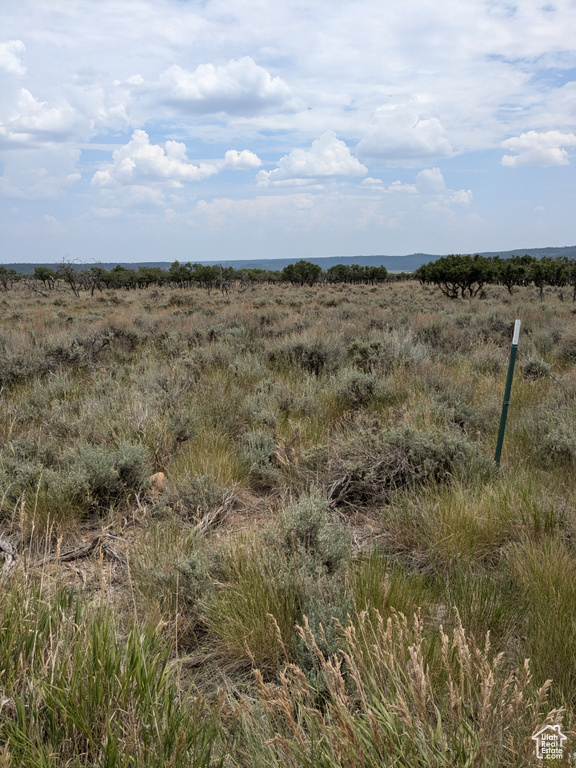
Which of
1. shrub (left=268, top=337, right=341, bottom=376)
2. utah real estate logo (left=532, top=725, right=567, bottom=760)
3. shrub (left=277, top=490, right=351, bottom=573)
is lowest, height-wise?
shrub (left=277, top=490, right=351, bottom=573)

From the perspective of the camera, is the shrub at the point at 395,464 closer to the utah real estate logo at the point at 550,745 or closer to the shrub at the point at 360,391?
the shrub at the point at 360,391

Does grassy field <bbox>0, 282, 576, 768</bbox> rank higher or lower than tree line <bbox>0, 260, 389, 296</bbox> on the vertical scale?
lower

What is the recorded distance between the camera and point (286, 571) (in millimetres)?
2723

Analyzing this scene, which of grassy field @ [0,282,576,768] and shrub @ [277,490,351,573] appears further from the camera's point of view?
shrub @ [277,490,351,573]

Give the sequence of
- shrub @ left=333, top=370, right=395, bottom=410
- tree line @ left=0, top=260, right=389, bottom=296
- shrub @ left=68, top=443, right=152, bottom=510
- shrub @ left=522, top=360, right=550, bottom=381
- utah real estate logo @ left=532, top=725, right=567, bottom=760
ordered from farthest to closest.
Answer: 1. tree line @ left=0, top=260, right=389, bottom=296
2. shrub @ left=522, top=360, right=550, bottom=381
3. shrub @ left=333, top=370, right=395, bottom=410
4. shrub @ left=68, top=443, right=152, bottom=510
5. utah real estate logo @ left=532, top=725, right=567, bottom=760

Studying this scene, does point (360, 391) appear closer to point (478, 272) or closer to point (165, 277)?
point (478, 272)

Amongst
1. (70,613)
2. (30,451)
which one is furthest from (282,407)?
(70,613)

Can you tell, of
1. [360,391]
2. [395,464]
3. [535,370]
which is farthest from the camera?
[535,370]

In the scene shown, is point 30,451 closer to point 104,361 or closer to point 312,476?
point 312,476

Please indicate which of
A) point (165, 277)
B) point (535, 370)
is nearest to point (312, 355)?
point (535, 370)

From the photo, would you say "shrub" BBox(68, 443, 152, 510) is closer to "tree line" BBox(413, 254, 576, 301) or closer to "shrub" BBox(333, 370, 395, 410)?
"shrub" BBox(333, 370, 395, 410)

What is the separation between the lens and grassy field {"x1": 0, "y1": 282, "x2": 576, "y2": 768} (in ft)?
5.08

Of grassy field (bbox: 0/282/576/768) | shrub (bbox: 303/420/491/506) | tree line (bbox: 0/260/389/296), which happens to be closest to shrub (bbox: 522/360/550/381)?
grassy field (bbox: 0/282/576/768)

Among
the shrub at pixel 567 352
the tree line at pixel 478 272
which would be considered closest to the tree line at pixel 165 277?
the tree line at pixel 478 272
